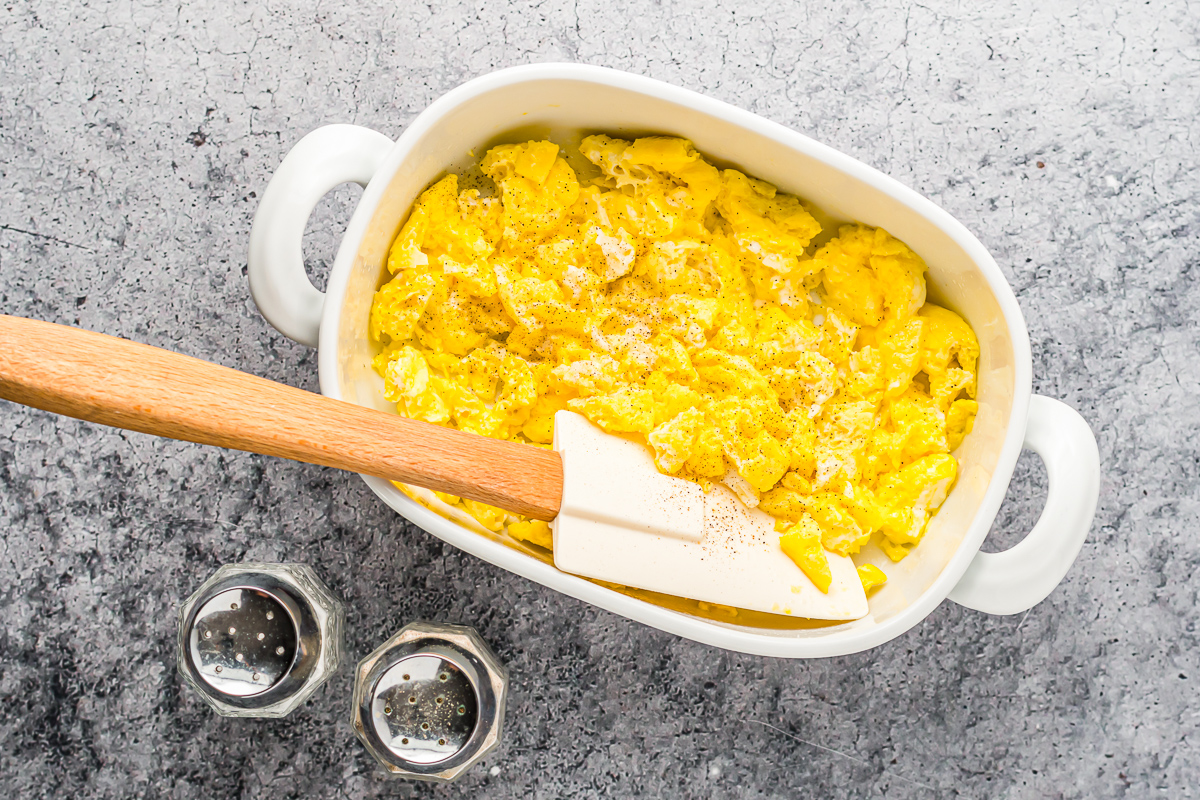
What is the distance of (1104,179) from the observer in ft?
3.99

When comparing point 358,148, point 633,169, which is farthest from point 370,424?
point 633,169

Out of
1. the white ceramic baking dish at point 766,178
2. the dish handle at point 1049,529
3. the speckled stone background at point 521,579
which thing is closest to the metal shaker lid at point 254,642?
the speckled stone background at point 521,579

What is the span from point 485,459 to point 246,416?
0.81ft

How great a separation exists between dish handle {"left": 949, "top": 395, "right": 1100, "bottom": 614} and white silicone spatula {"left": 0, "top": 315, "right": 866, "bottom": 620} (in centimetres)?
14

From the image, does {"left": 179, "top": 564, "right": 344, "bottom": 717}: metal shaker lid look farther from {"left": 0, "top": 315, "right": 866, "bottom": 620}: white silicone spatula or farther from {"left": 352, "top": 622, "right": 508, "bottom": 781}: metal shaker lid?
{"left": 0, "top": 315, "right": 866, "bottom": 620}: white silicone spatula

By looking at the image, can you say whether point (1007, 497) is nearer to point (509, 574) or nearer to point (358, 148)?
point (509, 574)

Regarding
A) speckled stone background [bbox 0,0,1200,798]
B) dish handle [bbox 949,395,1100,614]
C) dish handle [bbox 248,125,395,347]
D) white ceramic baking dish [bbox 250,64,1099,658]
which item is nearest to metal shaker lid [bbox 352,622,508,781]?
speckled stone background [bbox 0,0,1200,798]

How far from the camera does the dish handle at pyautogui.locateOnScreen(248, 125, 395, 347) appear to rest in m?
0.91

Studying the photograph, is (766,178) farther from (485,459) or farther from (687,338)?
(485,459)

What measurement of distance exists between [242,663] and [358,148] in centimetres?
64

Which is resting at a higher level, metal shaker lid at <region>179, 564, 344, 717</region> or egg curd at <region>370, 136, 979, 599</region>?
egg curd at <region>370, 136, 979, 599</region>

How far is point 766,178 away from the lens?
107 cm

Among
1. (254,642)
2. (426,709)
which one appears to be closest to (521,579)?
(426,709)

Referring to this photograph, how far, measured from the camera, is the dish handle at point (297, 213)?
906 mm
